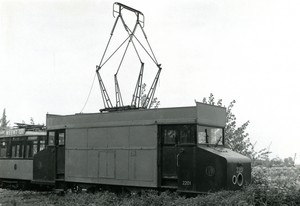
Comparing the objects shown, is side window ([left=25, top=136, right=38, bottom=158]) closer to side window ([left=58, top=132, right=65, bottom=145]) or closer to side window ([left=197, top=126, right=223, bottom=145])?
side window ([left=58, top=132, right=65, bottom=145])

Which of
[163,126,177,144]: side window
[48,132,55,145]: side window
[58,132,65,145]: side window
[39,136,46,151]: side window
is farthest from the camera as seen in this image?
[39,136,46,151]: side window

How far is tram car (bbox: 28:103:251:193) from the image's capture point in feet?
35.9

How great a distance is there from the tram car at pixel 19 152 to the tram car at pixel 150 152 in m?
3.34

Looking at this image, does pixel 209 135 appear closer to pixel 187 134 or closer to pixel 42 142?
pixel 187 134

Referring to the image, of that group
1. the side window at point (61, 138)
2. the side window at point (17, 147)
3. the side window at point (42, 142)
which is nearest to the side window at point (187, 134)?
the side window at point (61, 138)

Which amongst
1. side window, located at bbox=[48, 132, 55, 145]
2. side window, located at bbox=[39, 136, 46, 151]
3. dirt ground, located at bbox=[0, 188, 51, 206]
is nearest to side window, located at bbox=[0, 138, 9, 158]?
dirt ground, located at bbox=[0, 188, 51, 206]

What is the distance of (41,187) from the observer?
17875 mm

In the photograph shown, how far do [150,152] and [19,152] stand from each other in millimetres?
9117

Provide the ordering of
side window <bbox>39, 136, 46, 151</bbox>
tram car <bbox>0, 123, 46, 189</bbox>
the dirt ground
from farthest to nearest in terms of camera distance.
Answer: tram car <bbox>0, 123, 46, 189</bbox> < side window <bbox>39, 136, 46, 151</bbox> < the dirt ground

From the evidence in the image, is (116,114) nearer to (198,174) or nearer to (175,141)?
(175,141)

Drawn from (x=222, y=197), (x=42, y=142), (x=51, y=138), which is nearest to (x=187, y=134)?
(x=222, y=197)

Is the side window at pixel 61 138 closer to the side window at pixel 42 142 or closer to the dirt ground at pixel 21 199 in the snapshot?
the dirt ground at pixel 21 199

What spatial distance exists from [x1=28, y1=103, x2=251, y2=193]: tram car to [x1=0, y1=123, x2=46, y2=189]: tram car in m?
3.34

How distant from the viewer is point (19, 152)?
18750mm
